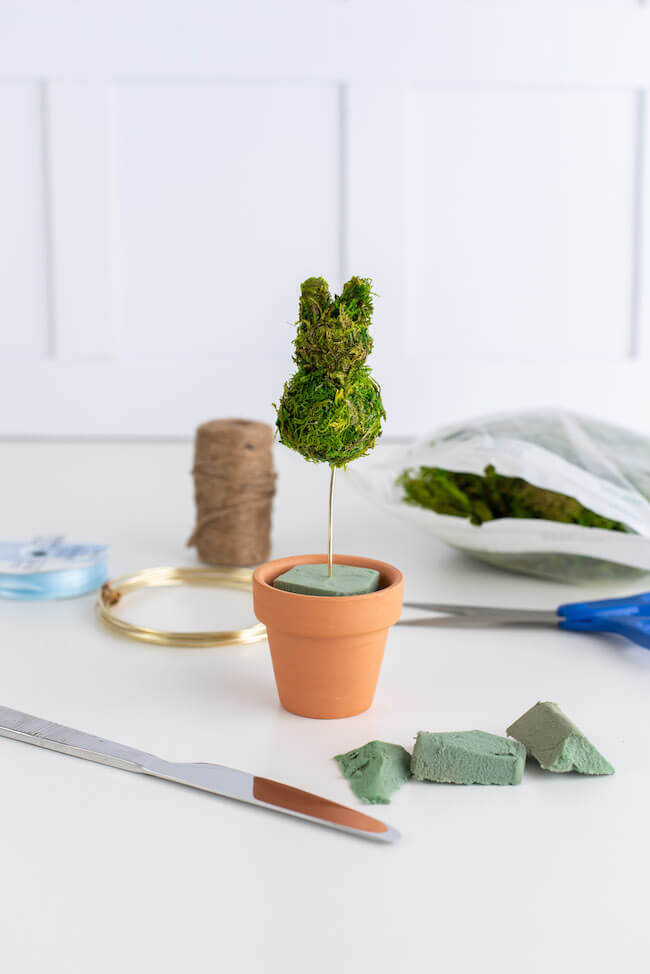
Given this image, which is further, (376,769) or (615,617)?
(615,617)

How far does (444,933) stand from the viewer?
418 millimetres

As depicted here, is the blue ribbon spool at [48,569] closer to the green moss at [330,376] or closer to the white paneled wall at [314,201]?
the green moss at [330,376]

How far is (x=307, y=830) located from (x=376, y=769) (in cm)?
6

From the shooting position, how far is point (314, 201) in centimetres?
221

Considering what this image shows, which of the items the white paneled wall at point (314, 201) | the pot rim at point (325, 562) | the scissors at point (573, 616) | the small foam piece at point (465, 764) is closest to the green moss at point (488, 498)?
the scissors at point (573, 616)

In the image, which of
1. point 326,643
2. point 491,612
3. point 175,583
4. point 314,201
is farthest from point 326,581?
point 314,201

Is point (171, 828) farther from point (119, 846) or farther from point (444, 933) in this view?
point (444, 933)

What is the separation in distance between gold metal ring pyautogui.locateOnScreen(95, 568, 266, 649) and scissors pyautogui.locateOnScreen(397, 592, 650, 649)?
149mm

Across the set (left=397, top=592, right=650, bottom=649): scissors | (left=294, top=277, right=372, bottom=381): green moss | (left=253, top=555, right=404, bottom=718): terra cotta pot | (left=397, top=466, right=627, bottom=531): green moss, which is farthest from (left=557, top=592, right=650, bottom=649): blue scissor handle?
(left=294, top=277, right=372, bottom=381): green moss

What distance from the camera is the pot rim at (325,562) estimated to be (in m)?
0.60

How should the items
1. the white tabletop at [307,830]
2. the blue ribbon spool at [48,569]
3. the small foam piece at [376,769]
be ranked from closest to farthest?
the white tabletop at [307,830], the small foam piece at [376,769], the blue ribbon spool at [48,569]

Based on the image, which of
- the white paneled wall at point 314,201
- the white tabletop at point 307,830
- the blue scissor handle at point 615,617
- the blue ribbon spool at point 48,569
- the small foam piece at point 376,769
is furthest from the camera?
the white paneled wall at point 314,201

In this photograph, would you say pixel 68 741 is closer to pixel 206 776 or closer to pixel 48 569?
pixel 206 776

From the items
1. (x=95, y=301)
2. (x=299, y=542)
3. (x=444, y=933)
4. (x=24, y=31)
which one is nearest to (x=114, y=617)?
(x=299, y=542)
